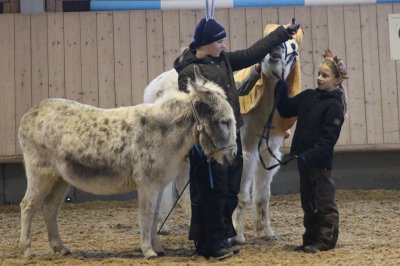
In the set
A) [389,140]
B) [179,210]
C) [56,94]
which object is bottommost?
[179,210]

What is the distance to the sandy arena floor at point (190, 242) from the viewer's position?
173 inches

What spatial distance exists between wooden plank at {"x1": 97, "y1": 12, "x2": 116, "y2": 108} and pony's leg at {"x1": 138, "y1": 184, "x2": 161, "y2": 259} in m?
3.92

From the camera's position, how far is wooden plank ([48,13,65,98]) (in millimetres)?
8062

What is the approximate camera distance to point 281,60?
493 centimetres

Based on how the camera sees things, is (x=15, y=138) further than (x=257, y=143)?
Yes

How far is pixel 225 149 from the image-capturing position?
168 inches

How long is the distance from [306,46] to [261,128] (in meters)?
3.21

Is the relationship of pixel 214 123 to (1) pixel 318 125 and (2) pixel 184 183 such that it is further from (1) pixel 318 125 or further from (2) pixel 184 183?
(2) pixel 184 183

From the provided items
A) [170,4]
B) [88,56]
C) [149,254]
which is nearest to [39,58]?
[88,56]

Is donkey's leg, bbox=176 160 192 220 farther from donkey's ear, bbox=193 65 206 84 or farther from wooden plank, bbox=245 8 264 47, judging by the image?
wooden plank, bbox=245 8 264 47

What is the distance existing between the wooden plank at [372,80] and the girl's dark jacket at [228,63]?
3.85 m

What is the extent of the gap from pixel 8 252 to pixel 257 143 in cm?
226

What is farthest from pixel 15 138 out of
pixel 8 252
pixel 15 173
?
pixel 8 252

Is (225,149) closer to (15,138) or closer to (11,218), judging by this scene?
(11,218)
